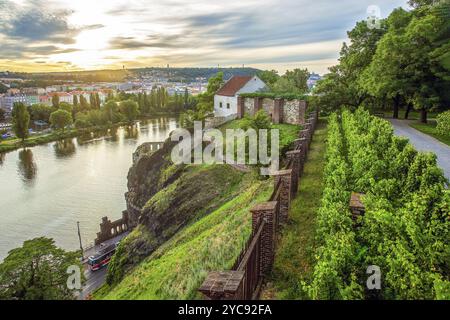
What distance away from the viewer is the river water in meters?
27.5

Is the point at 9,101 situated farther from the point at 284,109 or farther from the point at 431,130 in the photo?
the point at 431,130

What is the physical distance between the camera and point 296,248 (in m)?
7.52

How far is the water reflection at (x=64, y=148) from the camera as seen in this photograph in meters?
51.7

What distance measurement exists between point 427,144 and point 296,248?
12660 mm

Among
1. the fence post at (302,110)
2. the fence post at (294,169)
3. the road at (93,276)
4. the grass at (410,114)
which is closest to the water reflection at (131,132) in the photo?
the road at (93,276)

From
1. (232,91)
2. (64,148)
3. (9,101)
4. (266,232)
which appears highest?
(9,101)

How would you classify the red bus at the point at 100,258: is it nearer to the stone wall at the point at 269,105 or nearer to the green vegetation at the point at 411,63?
the stone wall at the point at 269,105

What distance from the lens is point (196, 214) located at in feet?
58.8

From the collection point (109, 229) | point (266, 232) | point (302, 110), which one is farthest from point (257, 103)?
point (266, 232)

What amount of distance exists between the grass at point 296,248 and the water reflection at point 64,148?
47.6 metres
